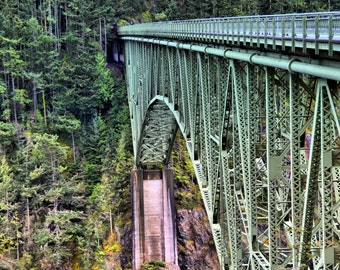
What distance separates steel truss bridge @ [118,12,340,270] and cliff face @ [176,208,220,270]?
1763cm

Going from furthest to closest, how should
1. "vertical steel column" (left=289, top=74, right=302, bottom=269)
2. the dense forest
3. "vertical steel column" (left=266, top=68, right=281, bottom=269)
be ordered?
the dense forest → "vertical steel column" (left=266, top=68, right=281, bottom=269) → "vertical steel column" (left=289, top=74, right=302, bottom=269)

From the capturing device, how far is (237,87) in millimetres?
16062

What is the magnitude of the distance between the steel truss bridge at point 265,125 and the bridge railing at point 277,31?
1.2 inches

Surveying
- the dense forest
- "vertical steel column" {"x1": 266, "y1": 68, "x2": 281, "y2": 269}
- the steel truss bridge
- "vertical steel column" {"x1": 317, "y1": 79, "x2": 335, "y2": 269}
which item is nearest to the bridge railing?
the steel truss bridge

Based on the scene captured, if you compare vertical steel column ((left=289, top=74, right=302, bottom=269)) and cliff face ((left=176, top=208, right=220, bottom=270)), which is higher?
vertical steel column ((left=289, top=74, right=302, bottom=269))

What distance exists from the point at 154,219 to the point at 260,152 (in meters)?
26.6

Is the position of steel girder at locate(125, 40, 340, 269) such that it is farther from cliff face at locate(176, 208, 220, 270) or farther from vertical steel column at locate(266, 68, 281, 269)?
cliff face at locate(176, 208, 220, 270)

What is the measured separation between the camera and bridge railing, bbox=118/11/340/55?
10644 millimetres

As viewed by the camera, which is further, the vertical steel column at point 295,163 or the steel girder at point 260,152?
the vertical steel column at point 295,163

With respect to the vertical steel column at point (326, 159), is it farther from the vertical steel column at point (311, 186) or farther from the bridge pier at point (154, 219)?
the bridge pier at point (154, 219)

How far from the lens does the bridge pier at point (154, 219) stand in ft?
139

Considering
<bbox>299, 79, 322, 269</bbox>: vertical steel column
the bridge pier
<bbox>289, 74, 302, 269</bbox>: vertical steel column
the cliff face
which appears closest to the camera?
<bbox>299, 79, 322, 269</bbox>: vertical steel column

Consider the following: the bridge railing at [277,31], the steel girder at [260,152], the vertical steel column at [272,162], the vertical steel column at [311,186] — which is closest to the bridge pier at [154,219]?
the steel girder at [260,152]

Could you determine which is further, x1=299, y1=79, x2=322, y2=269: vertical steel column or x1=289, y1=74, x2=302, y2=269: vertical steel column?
x1=289, y1=74, x2=302, y2=269: vertical steel column
